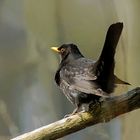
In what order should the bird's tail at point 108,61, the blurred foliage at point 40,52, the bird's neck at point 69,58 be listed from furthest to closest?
the blurred foliage at point 40,52 → the bird's neck at point 69,58 → the bird's tail at point 108,61

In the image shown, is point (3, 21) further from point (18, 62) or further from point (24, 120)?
point (24, 120)

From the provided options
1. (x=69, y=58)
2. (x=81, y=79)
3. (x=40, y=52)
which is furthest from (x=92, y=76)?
(x=40, y=52)

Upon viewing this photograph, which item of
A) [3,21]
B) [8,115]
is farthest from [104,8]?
[8,115]

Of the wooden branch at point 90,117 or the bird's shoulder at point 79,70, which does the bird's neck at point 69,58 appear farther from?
the wooden branch at point 90,117

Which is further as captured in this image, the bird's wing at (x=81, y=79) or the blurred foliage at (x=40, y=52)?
the blurred foliage at (x=40, y=52)

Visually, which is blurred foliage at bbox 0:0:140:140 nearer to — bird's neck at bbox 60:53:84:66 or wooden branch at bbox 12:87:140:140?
bird's neck at bbox 60:53:84:66

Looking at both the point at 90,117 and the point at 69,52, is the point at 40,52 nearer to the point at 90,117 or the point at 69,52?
the point at 69,52

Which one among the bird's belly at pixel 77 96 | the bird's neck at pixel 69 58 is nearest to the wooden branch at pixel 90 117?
the bird's belly at pixel 77 96
